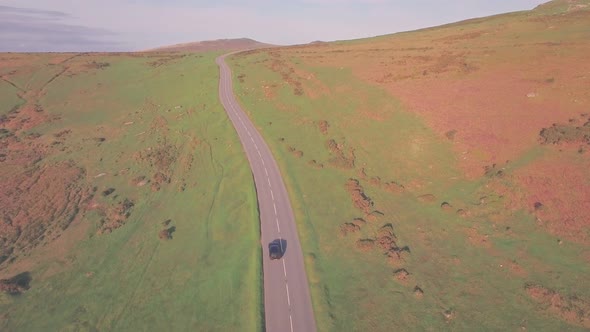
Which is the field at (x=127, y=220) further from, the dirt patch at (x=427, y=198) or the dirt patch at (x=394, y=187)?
the dirt patch at (x=427, y=198)

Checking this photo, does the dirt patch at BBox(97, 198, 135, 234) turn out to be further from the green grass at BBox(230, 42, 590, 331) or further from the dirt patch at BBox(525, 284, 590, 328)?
the dirt patch at BBox(525, 284, 590, 328)

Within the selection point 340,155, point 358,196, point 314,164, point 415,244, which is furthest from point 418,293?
point 340,155

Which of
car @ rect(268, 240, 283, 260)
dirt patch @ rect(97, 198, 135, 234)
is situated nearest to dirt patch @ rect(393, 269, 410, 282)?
car @ rect(268, 240, 283, 260)

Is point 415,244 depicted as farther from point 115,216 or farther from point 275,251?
point 115,216

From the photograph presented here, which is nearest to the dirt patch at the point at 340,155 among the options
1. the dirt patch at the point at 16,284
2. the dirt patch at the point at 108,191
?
the dirt patch at the point at 108,191

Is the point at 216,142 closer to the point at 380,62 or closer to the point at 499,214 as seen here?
the point at 499,214

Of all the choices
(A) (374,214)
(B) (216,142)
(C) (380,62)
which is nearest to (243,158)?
(B) (216,142)
